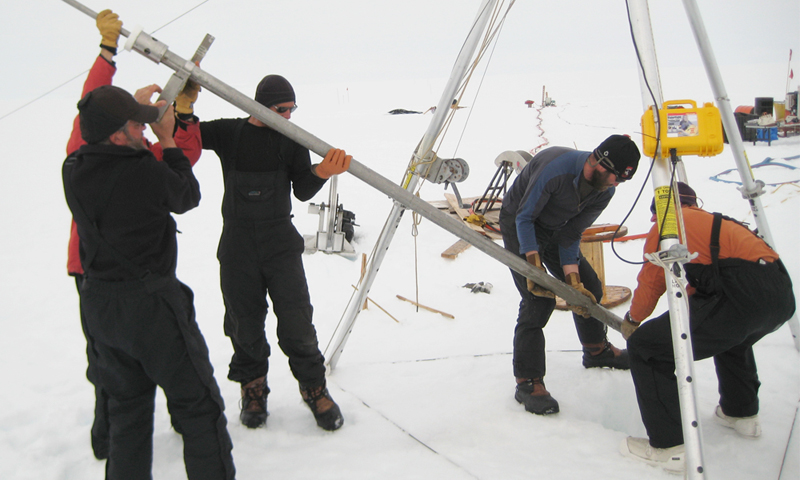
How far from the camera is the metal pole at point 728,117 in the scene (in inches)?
109

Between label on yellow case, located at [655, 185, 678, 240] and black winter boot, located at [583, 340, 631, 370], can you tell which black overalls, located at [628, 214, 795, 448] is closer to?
label on yellow case, located at [655, 185, 678, 240]

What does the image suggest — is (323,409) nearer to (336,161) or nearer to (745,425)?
(336,161)

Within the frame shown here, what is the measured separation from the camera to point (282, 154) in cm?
282

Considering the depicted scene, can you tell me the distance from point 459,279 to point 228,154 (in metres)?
3.72

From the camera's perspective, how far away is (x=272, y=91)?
2734mm

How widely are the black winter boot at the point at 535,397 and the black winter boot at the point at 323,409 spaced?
114 centimetres

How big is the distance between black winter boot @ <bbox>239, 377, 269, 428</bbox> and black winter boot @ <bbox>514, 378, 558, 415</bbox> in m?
1.56

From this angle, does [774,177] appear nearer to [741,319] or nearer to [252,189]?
[741,319]

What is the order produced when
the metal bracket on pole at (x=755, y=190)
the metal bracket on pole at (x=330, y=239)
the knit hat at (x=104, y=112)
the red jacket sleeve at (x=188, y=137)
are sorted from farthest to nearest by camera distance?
the metal bracket on pole at (x=330, y=239) < the metal bracket on pole at (x=755, y=190) < the red jacket sleeve at (x=188, y=137) < the knit hat at (x=104, y=112)

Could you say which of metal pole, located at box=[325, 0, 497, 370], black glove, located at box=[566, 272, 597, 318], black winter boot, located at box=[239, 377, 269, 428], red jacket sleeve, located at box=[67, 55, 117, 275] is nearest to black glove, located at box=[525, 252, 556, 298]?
black glove, located at box=[566, 272, 597, 318]

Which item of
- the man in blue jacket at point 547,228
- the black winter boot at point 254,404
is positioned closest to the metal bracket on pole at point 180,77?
the black winter boot at point 254,404

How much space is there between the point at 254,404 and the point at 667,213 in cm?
236

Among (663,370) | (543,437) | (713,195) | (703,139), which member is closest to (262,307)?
(543,437)

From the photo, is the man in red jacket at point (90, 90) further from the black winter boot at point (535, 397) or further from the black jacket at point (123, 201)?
the black winter boot at point (535, 397)
